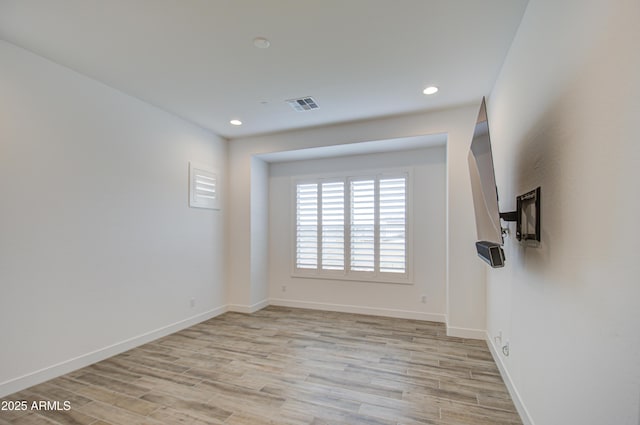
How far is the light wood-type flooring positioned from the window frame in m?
0.96

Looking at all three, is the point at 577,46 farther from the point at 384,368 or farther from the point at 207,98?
the point at 207,98

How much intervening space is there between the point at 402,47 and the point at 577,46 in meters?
1.39

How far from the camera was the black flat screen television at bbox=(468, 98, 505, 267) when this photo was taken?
1.92m

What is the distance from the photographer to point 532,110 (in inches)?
75.3

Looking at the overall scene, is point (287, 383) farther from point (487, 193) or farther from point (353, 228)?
point (353, 228)

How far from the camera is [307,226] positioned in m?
5.14

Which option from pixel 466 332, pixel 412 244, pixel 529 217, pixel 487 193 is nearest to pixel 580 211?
pixel 529 217

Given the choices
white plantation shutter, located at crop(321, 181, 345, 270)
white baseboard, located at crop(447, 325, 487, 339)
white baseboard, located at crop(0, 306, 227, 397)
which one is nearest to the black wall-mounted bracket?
white baseboard, located at crop(447, 325, 487, 339)

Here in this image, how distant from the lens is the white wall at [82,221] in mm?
2449

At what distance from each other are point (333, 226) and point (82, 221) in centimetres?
326

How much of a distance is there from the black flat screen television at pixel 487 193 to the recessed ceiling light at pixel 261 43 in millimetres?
1681

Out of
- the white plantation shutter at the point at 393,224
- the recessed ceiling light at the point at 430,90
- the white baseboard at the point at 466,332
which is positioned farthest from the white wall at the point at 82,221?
the white baseboard at the point at 466,332

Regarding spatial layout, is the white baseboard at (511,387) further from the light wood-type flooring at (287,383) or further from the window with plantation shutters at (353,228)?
the window with plantation shutters at (353,228)

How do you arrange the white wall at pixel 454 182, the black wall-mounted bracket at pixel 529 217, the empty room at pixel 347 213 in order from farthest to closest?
the white wall at pixel 454 182 < the black wall-mounted bracket at pixel 529 217 < the empty room at pixel 347 213
